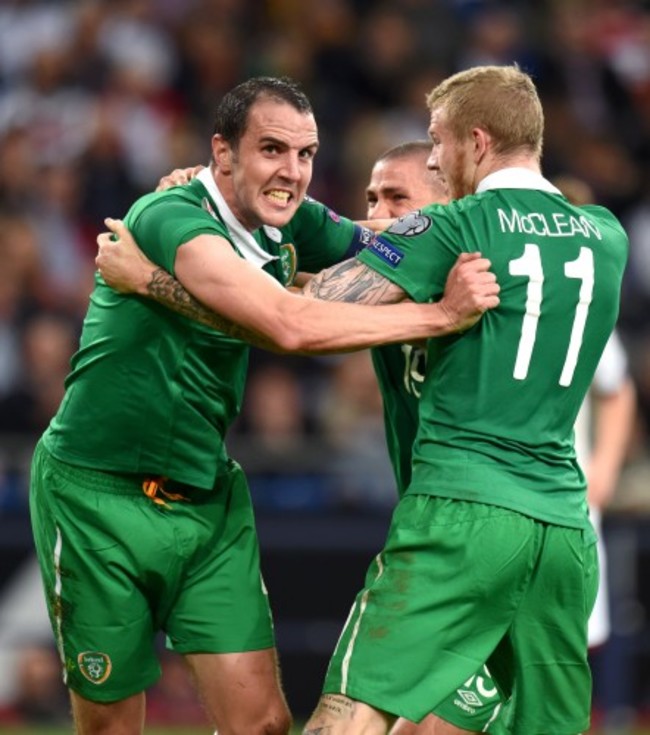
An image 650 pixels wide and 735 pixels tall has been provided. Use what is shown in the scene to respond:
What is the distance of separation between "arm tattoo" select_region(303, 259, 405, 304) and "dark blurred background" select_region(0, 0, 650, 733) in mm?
4828

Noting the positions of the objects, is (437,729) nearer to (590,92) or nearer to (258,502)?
(258,502)

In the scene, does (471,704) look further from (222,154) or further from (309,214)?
(222,154)

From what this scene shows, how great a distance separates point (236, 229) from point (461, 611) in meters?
1.57

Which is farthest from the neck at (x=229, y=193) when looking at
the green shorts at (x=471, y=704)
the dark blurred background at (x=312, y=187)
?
the dark blurred background at (x=312, y=187)

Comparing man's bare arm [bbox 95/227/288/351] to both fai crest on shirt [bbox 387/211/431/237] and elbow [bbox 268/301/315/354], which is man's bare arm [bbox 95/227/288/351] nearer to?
elbow [bbox 268/301/315/354]

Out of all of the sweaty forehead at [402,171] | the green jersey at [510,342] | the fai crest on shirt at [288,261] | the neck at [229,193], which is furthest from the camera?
the sweaty forehead at [402,171]

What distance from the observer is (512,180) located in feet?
18.2

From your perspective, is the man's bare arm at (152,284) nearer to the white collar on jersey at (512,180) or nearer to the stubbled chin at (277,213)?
the stubbled chin at (277,213)

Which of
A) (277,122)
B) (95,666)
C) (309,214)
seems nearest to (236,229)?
(277,122)

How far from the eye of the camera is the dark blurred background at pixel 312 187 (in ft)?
34.3

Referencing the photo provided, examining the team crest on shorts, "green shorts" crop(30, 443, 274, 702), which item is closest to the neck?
"green shorts" crop(30, 443, 274, 702)

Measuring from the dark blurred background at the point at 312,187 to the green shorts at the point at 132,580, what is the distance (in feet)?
13.8

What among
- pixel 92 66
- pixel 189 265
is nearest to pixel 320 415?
pixel 92 66

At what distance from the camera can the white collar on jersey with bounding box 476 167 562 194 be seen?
5.55 m
